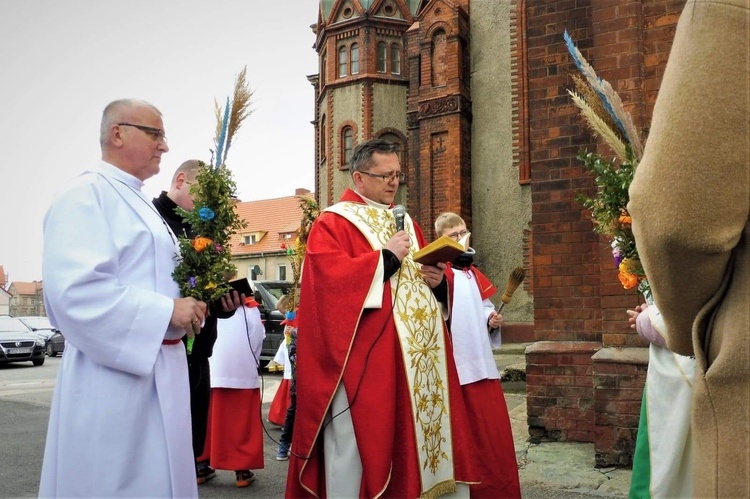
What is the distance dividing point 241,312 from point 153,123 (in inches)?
130

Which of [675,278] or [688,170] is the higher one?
[688,170]

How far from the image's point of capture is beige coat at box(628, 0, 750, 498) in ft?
4.21

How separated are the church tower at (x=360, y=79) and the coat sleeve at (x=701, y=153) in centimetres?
2468

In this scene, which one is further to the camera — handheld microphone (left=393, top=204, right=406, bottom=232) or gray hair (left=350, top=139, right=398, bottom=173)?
gray hair (left=350, top=139, right=398, bottom=173)

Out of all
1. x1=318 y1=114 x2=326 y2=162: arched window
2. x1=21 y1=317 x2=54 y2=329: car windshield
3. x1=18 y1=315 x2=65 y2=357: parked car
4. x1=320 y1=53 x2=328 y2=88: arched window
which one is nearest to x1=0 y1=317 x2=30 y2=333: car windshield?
x1=18 y1=315 x2=65 y2=357: parked car

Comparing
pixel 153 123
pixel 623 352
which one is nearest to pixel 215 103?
pixel 153 123

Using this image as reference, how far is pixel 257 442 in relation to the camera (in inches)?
222

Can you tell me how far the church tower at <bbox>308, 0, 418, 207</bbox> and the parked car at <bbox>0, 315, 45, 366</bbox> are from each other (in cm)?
1186

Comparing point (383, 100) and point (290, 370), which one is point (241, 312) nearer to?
point (290, 370)

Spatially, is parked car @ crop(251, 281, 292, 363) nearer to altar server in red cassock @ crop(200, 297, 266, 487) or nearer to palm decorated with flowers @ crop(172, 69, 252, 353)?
altar server in red cassock @ crop(200, 297, 266, 487)

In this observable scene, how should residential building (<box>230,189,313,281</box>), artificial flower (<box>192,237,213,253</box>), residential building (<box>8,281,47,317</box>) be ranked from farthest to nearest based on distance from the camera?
residential building (<box>8,281,47,317</box>), residential building (<box>230,189,313,281</box>), artificial flower (<box>192,237,213,253</box>)

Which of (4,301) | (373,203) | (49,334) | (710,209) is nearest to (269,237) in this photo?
(49,334)

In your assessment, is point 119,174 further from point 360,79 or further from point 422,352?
point 360,79

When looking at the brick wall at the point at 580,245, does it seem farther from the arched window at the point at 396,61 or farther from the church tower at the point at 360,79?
the arched window at the point at 396,61
